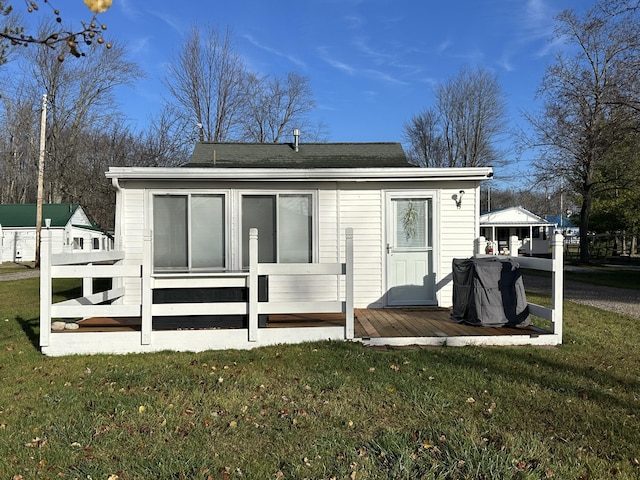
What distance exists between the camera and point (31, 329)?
246 inches

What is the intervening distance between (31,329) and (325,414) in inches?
205

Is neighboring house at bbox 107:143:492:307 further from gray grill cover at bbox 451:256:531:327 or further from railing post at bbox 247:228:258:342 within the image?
railing post at bbox 247:228:258:342

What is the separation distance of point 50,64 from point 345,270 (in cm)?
2699

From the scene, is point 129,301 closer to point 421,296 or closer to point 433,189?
point 421,296

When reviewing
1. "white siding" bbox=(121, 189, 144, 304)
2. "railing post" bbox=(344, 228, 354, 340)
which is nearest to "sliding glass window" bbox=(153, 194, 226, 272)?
"white siding" bbox=(121, 189, 144, 304)

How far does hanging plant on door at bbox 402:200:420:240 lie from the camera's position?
23.7 ft

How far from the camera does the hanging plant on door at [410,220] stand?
7211 millimetres

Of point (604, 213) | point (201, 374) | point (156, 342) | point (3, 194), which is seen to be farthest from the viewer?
point (3, 194)

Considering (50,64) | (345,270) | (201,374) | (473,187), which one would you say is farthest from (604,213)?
(50,64)

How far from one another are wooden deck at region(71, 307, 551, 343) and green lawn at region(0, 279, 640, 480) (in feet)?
1.36

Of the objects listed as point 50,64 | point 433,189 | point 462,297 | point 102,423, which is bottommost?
point 102,423

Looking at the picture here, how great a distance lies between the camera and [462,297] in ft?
19.5

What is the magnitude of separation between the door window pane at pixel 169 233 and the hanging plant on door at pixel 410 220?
3.61 m

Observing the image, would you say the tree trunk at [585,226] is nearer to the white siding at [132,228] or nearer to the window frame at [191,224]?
the window frame at [191,224]
